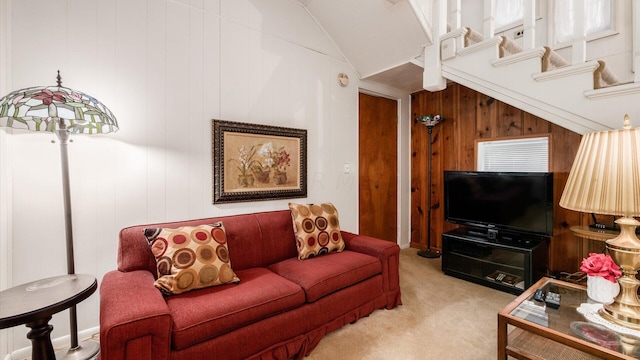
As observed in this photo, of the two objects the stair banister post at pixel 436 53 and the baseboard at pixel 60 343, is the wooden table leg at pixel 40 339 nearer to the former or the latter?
the baseboard at pixel 60 343

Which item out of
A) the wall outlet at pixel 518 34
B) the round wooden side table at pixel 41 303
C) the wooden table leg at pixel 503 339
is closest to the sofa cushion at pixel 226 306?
the round wooden side table at pixel 41 303

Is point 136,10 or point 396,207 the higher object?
point 136,10

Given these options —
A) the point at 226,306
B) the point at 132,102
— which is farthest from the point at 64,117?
the point at 226,306

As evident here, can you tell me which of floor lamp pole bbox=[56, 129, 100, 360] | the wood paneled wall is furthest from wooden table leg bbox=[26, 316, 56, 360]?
the wood paneled wall

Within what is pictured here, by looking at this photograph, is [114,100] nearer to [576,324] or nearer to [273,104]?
[273,104]

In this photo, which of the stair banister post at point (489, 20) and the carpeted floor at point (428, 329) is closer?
the carpeted floor at point (428, 329)

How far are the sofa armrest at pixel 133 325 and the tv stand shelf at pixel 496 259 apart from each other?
2810 mm

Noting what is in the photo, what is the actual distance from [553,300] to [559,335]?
0.38 metres

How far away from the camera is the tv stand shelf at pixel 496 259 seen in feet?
8.51

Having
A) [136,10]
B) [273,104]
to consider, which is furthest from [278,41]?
[136,10]

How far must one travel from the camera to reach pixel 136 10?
2.06 m

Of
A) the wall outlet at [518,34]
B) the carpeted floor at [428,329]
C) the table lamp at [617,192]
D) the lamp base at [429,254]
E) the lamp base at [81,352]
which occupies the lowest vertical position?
the carpeted floor at [428,329]

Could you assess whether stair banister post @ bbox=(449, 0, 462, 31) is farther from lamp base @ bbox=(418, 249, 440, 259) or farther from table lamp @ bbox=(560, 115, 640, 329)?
lamp base @ bbox=(418, 249, 440, 259)

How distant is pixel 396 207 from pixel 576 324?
107 inches
